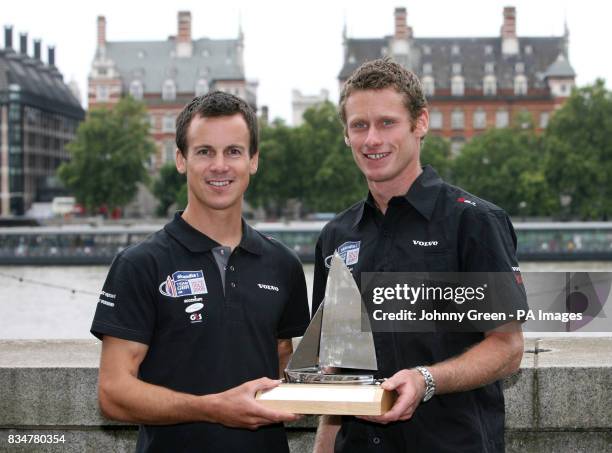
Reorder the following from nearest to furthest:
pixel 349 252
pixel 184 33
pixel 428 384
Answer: pixel 428 384
pixel 349 252
pixel 184 33

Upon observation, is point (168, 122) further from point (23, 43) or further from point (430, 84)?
point (430, 84)

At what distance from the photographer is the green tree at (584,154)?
179 ft

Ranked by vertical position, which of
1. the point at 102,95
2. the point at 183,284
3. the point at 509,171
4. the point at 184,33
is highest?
the point at 184,33

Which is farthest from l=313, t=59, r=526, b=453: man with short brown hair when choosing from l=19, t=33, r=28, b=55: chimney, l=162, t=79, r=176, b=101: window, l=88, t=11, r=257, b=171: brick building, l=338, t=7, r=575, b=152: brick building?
l=19, t=33, r=28, b=55: chimney

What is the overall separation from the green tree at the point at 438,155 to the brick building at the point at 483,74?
8.67 meters

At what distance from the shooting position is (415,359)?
276 centimetres

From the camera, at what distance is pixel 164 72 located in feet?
250

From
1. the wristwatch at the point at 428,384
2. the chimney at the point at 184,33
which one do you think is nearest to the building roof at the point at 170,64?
the chimney at the point at 184,33

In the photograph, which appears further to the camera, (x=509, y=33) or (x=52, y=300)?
(x=509, y=33)

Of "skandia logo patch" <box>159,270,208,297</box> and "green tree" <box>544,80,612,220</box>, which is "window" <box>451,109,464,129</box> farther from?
"skandia logo patch" <box>159,270,208,297</box>

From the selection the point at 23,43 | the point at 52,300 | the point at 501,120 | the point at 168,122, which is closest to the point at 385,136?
the point at 52,300

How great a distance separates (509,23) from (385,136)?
72.8 metres

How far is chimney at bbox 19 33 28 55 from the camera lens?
3334 inches

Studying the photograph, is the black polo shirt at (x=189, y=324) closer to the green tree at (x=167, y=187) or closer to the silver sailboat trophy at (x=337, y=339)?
the silver sailboat trophy at (x=337, y=339)
